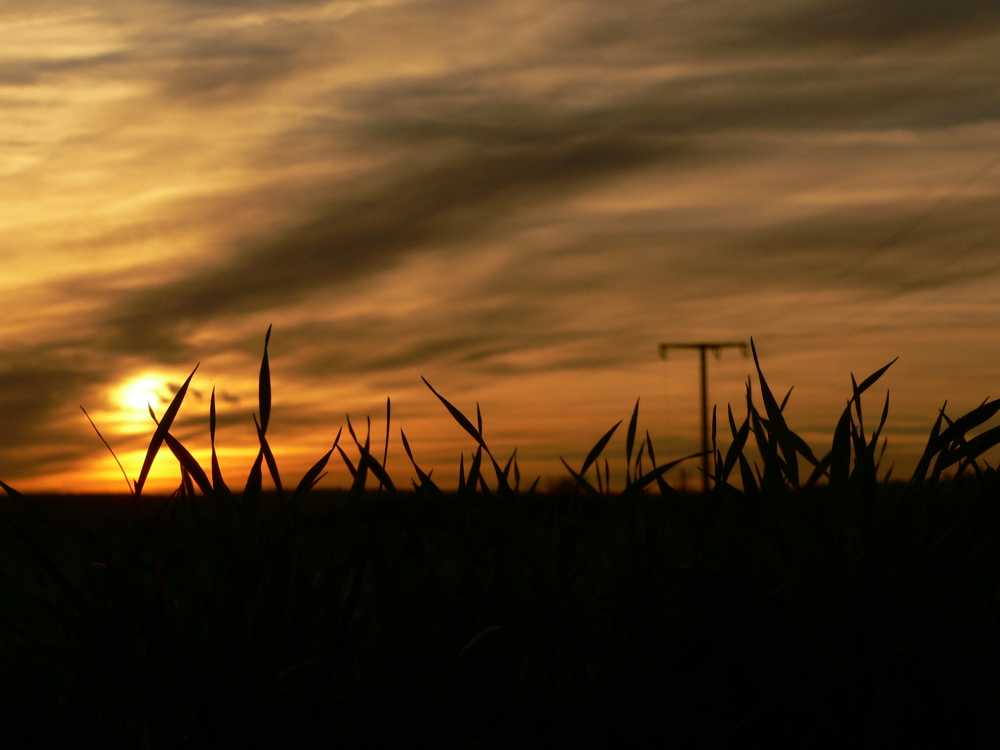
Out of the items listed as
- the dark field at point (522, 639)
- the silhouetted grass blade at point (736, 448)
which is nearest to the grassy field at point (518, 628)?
the dark field at point (522, 639)

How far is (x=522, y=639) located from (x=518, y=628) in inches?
0.8

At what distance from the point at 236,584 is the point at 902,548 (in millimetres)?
1284

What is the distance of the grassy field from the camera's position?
2.29m

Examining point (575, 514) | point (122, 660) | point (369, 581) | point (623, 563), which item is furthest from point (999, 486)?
point (122, 660)

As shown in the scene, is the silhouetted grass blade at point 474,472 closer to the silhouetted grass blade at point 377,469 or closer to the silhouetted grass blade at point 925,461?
the silhouetted grass blade at point 377,469

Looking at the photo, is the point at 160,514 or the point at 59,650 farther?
the point at 160,514

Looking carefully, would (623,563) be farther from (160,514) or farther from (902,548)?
(160,514)

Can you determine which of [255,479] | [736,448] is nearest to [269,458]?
[255,479]

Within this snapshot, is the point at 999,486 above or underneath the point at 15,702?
above

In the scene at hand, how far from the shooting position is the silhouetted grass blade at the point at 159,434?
103 inches

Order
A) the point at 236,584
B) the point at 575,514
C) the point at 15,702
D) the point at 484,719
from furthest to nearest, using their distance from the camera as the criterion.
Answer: the point at 575,514 → the point at 15,702 → the point at 236,584 → the point at 484,719

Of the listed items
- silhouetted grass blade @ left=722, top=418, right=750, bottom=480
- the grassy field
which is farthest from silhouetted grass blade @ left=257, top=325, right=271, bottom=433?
silhouetted grass blade @ left=722, top=418, right=750, bottom=480

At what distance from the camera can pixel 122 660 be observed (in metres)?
2.38

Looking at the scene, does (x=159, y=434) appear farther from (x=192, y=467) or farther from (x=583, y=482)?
(x=583, y=482)
